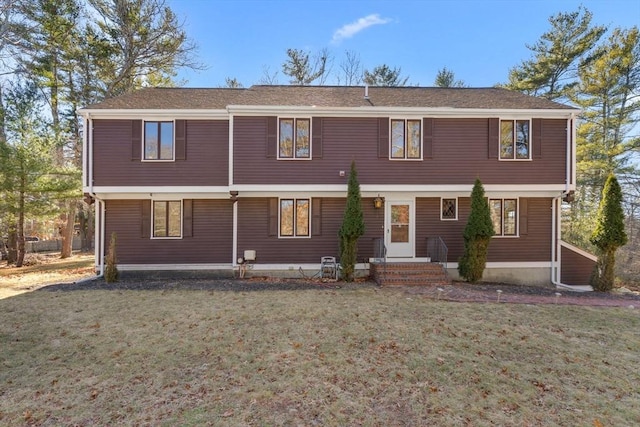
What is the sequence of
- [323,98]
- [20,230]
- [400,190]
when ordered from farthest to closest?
[20,230], [323,98], [400,190]

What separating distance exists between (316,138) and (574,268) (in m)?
10.3

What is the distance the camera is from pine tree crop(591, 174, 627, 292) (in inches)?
394

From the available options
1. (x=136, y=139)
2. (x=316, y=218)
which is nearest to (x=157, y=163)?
(x=136, y=139)

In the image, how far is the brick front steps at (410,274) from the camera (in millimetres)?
9961

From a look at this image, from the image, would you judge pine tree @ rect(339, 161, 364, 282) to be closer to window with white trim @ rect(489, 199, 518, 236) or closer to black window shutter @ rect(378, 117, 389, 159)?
black window shutter @ rect(378, 117, 389, 159)

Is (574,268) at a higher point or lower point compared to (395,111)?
lower

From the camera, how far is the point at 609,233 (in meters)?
10.0

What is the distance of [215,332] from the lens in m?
5.83

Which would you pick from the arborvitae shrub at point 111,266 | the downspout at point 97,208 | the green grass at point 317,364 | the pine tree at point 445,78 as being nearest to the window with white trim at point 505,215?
the green grass at point 317,364

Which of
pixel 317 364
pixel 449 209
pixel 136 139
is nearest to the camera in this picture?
pixel 317 364

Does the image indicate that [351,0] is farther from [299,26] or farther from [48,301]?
[48,301]

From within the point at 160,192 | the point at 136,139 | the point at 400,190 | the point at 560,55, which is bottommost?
the point at 160,192

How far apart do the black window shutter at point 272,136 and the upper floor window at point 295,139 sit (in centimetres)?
18

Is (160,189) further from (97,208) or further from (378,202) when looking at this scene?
(378,202)
